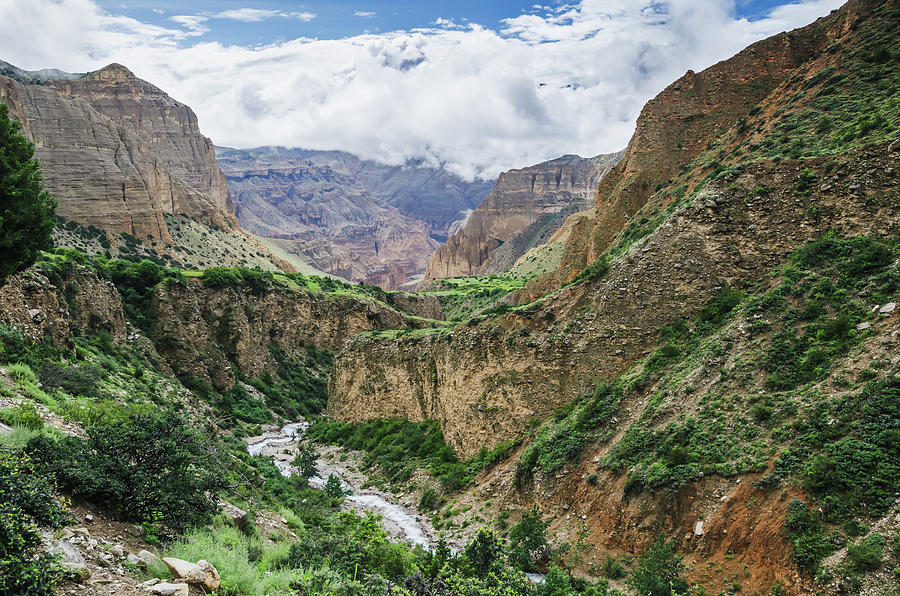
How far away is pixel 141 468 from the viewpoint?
1070 centimetres

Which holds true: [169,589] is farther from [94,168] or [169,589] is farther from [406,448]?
[94,168]

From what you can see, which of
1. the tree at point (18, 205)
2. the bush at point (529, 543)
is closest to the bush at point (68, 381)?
the tree at point (18, 205)

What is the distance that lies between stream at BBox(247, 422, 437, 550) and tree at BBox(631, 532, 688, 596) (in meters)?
8.99

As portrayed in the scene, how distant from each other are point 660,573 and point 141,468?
581 inches

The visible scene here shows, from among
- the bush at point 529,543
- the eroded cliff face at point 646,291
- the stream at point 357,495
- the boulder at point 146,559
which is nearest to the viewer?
the boulder at point 146,559

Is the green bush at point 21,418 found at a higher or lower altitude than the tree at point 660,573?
higher

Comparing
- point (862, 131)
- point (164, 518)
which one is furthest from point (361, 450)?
point (862, 131)

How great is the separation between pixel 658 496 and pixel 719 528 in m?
2.40

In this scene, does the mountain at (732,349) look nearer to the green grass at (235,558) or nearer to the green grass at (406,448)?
the green grass at (406,448)

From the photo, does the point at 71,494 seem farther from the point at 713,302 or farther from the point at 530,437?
the point at 713,302

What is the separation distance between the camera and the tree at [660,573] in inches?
597

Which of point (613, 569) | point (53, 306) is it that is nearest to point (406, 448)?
point (613, 569)

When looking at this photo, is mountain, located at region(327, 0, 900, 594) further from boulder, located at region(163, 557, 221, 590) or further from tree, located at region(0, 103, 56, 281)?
tree, located at region(0, 103, 56, 281)

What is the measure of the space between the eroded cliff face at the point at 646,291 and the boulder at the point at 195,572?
2156 centimetres
